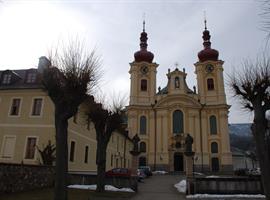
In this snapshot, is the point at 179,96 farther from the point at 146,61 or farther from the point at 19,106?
the point at 19,106

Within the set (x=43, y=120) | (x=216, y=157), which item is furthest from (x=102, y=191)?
(x=216, y=157)

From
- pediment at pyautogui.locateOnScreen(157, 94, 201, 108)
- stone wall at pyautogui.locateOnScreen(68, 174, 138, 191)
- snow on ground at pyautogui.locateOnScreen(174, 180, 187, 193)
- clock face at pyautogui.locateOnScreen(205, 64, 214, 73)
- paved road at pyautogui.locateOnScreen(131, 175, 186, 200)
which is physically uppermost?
clock face at pyautogui.locateOnScreen(205, 64, 214, 73)

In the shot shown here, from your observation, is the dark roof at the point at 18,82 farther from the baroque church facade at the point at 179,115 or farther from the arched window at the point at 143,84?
the arched window at the point at 143,84

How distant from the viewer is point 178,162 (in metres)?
53.2

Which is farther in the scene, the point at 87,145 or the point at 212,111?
the point at 212,111

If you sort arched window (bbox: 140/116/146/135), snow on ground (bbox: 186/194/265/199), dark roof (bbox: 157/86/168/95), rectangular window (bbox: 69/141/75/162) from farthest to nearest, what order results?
dark roof (bbox: 157/86/168/95) → arched window (bbox: 140/116/146/135) → rectangular window (bbox: 69/141/75/162) → snow on ground (bbox: 186/194/265/199)

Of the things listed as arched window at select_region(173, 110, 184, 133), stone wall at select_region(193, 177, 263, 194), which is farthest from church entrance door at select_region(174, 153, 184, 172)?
stone wall at select_region(193, 177, 263, 194)

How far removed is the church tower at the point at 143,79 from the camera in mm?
58344

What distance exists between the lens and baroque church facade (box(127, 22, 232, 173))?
5259 centimetres

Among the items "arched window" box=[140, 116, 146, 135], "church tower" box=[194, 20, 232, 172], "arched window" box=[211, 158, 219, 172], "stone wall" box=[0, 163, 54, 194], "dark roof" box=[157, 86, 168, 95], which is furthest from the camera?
"dark roof" box=[157, 86, 168, 95]

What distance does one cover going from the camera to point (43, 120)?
75.6ft

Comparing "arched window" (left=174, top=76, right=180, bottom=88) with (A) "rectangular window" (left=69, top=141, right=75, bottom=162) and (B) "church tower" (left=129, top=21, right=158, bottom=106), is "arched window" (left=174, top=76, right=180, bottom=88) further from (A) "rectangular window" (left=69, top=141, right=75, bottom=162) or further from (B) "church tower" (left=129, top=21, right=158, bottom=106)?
(A) "rectangular window" (left=69, top=141, right=75, bottom=162)

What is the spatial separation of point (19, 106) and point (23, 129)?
2.09m

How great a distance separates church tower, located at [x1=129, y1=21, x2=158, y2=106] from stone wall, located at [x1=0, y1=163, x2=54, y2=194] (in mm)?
39494
